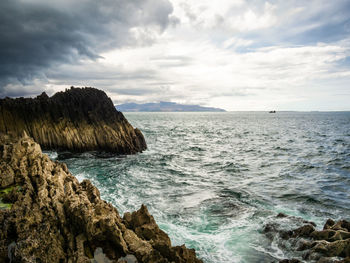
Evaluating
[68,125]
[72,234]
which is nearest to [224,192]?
[72,234]

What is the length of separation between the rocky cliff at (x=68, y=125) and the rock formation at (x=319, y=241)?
26.7 metres

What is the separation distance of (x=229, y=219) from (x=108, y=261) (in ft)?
27.9

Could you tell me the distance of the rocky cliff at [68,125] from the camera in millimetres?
32938

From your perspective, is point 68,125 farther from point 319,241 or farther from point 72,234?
point 319,241

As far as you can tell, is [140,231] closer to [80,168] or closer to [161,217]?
[161,217]

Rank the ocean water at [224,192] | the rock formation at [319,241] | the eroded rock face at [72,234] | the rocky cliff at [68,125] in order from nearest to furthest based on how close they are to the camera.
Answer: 1. the eroded rock face at [72,234]
2. the rock formation at [319,241]
3. the ocean water at [224,192]
4. the rocky cliff at [68,125]

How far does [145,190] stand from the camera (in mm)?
18219

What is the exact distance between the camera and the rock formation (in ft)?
27.1

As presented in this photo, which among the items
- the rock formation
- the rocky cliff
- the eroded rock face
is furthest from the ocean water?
the eroded rock face

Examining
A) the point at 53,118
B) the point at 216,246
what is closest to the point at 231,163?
the point at 216,246

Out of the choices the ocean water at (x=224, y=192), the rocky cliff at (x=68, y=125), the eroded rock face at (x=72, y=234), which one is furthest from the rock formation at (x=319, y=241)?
the rocky cliff at (x=68, y=125)

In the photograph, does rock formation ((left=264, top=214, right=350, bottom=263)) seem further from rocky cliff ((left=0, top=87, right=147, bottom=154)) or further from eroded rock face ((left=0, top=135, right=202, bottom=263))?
rocky cliff ((left=0, top=87, right=147, bottom=154))

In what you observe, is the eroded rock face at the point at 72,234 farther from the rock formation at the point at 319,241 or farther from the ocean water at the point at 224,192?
the rock formation at the point at 319,241

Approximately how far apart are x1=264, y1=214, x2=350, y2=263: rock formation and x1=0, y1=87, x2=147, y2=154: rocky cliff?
87.7ft
